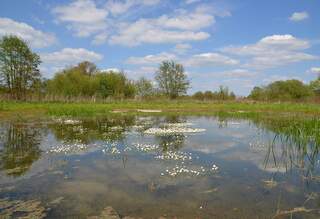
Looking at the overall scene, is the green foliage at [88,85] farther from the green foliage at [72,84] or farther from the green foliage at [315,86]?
the green foliage at [315,86]

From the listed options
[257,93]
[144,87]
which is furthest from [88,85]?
[257,93]

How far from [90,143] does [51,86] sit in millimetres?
60452

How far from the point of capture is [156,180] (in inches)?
366

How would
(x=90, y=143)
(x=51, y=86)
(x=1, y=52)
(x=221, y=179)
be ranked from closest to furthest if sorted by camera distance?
(x=221, y=179)
(x=90, y=143)
(x=1, y=52)
(x=51, y=86)

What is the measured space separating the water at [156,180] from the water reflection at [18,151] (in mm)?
40

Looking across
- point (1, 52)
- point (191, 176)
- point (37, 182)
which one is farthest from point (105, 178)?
point (1, 52)

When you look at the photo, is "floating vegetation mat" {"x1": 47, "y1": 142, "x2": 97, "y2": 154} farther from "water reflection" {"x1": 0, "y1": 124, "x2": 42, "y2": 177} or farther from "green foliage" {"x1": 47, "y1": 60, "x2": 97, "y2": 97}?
"green foliage" {"x1": 47, "y1": 60, "x2": 97, "y2": 97}

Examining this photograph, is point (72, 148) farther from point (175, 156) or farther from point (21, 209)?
point (21, 209)

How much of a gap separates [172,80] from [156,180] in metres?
70.7

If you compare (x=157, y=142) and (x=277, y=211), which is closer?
(x=277, y=211)

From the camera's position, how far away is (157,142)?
655 inches

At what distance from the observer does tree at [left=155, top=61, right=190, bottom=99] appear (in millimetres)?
78812

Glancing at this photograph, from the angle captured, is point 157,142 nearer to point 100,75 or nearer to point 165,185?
point 165,185

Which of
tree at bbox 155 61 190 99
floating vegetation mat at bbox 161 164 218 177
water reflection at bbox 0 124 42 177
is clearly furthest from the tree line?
floating vegetation mat at bbox 161 164 218 177
